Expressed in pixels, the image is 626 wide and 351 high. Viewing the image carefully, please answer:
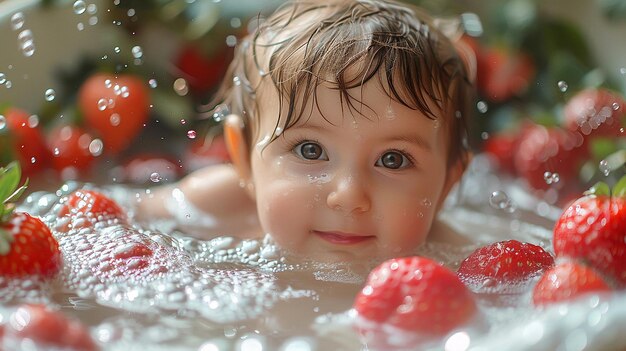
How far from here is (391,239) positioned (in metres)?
0.85

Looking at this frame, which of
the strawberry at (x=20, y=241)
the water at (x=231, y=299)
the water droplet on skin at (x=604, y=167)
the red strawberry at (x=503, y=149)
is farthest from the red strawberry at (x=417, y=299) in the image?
the red strawberry at (x=503, y=149)

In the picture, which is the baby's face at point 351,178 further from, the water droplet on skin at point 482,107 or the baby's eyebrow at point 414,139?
the water droplet on skin at point 482,107

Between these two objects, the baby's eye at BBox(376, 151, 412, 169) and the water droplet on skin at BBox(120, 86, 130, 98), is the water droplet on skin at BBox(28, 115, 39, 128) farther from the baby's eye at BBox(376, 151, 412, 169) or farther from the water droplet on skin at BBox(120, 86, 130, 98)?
the baby's eye at BBox(376, 151, 412, 169)

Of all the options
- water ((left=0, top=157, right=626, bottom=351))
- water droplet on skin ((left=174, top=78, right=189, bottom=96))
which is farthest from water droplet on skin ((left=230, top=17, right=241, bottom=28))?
water ((left=0, top=157, right=626, bottom=351))

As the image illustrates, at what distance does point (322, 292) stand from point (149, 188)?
389 millimetres

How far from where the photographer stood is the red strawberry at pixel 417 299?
634 millimetres

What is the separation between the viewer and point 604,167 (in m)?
1.02

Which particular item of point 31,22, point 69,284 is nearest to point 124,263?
point 69,284

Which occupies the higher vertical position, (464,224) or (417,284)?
(417,284)

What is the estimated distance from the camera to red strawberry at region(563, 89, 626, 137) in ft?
3.36

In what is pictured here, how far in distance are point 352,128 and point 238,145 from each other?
185 mm

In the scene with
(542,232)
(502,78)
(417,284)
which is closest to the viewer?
(417,284)

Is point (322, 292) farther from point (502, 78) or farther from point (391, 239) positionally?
point (502, 78)

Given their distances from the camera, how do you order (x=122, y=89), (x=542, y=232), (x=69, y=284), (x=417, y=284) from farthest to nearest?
(x=122, y=89) < (x=542, y=232) < (x=69, y=284) < (x=417, y=284)
